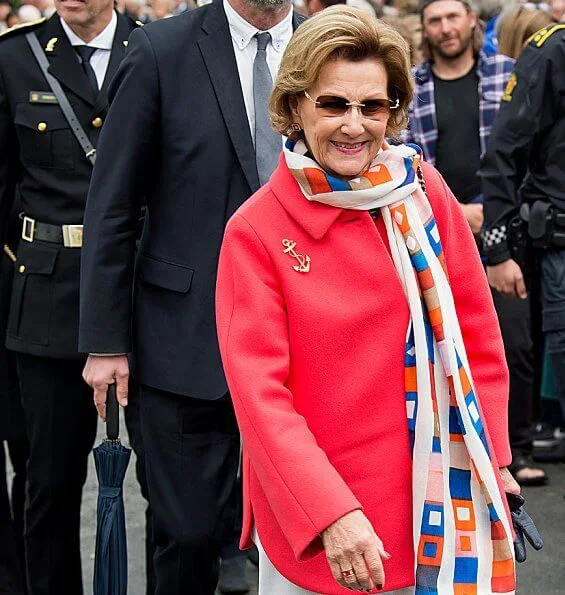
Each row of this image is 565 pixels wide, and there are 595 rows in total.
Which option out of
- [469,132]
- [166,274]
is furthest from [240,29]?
[469,132]

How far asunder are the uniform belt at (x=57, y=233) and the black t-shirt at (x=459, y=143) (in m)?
2.36

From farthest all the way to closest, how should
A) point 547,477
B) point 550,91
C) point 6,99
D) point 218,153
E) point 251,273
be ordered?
point 547,477, point 550,91, point 6,99, point 218,153, point 251,273

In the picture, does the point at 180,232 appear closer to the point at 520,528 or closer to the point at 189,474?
the point at 189,474

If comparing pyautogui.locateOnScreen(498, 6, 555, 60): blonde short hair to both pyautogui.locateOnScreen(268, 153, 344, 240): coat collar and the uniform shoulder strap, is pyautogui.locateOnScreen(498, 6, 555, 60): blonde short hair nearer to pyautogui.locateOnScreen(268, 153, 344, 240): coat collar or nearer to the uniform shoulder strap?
the uniform shoulder strap

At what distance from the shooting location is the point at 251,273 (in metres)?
2.79

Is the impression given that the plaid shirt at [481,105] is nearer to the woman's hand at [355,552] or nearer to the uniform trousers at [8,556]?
the uniform trousers at [8,556]

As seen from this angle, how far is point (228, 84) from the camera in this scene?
12.2 feet

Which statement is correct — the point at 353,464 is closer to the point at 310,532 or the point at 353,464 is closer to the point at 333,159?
the point at 310,532

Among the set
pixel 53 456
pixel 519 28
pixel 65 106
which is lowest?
pixel 53 456

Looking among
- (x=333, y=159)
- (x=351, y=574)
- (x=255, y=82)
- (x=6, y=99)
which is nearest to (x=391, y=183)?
(x=333, y=159)

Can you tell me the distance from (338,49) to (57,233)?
1.74 m

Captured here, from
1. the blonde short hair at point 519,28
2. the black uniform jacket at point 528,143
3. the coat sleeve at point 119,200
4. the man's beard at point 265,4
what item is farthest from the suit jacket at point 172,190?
the blonde short hair at point 519,28

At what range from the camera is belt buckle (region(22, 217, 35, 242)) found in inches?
172

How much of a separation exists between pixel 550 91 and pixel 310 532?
2985 millimetres
